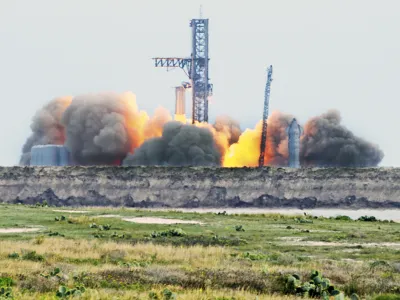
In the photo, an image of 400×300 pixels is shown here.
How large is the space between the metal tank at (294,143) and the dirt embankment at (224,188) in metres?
13.2

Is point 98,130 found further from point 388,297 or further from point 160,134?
point 388,297

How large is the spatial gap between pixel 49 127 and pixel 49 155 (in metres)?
12.4

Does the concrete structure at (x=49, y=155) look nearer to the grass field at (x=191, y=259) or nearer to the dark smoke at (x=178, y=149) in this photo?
the dark smoke at (x=178, y=149)

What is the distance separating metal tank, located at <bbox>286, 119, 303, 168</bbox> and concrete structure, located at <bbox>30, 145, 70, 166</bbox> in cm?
2947

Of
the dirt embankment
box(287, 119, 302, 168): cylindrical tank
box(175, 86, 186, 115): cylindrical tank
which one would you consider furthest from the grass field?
box(175, 86, 186, 115): cylindrical tank

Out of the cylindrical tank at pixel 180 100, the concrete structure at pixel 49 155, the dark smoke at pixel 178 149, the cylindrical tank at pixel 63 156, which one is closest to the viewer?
the dark smoke at pixel 178 149

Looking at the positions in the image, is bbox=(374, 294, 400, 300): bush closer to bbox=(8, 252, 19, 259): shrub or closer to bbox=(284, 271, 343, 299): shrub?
bbox=(284, 271, 343, 299): shrub

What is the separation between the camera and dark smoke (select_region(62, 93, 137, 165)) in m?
120

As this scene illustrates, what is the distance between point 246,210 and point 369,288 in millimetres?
64417

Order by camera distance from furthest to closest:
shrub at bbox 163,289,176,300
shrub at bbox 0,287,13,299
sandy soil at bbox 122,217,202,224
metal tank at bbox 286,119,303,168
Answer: metal tank at bbox 286,119,303,168
sandy soil at bbox 122,217,202,224
shrub at bbox 163,289,176,300
shrub at bbox 0,287,13,299

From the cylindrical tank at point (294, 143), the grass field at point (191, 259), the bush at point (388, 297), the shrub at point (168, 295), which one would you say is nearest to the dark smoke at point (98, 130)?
the cylindrical tank at point (294, 143)

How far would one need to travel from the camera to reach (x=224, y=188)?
9688 cm

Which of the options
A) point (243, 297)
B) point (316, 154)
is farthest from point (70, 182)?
point (243, 297)

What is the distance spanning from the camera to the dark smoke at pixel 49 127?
427 feet
